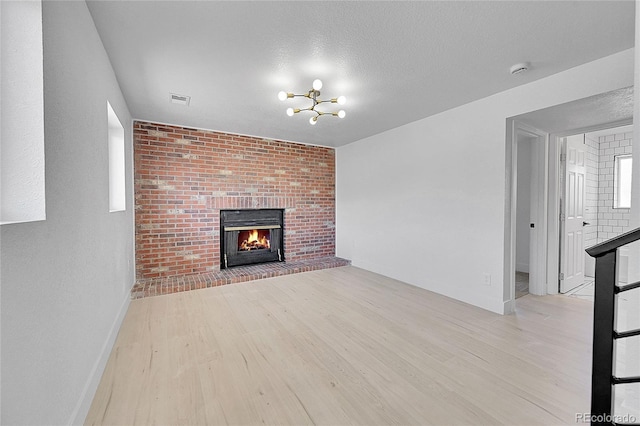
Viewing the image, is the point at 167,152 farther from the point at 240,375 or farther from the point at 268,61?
the point at 240,375

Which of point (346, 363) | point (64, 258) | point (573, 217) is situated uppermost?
point (573, 217)

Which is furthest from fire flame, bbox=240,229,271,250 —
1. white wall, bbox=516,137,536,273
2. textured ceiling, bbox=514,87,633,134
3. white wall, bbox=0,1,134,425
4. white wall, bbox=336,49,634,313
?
white wall, bbox=516,137,536,273

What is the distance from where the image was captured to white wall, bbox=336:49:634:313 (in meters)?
2.42

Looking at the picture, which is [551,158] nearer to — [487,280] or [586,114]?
[586,114]

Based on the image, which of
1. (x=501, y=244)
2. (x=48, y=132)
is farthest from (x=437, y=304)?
(x=48, y=132)

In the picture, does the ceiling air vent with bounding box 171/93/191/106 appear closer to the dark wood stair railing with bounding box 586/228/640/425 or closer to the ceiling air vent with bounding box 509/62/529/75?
the ceiling air vent with bounding box 509/62/529/75

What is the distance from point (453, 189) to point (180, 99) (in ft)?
10.7

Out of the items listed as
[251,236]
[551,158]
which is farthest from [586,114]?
[251,236]

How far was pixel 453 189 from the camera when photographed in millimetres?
3160

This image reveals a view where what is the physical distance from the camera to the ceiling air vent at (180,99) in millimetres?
2771

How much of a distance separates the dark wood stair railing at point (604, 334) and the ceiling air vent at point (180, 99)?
3.33 meters

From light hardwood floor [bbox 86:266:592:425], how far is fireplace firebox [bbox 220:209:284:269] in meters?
1.27

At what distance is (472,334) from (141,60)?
3.57m

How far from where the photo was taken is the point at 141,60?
2096 millimetres
